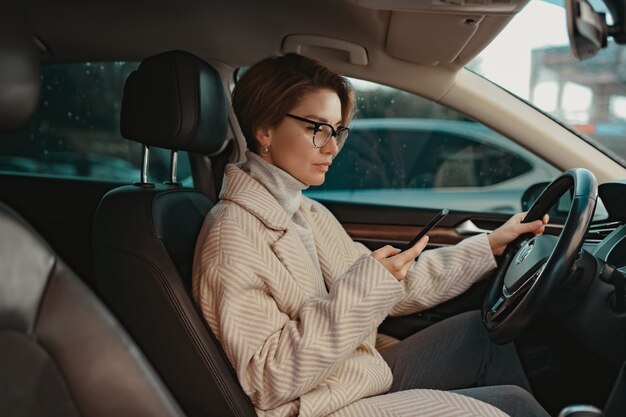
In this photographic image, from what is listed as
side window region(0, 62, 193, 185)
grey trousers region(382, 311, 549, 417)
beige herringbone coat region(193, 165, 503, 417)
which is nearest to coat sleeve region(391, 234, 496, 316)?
grey trousers region(382, 311, 549, 417)

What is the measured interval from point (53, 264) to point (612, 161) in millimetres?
1660

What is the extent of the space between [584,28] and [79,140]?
8.59ft

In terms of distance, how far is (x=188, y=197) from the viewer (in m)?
1.87

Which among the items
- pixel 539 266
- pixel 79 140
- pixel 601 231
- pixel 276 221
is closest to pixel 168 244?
pixel 276 221

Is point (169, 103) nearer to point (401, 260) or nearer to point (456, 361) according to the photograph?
point (401, 260)

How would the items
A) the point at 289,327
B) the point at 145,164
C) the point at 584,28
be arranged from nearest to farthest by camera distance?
the point at 584,28, the point at 289,327, the point at 145,164

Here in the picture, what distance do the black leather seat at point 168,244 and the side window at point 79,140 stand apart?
1278 mm

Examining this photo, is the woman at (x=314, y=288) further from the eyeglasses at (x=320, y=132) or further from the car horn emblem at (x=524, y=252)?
the car horn emblem at (x=524, y=252)

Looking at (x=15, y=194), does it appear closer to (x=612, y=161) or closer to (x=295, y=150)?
(x=295, y=150)

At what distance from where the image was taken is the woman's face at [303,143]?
176cm

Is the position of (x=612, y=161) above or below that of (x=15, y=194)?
above

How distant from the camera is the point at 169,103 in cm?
175

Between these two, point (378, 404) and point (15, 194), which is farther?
point (15, 194)

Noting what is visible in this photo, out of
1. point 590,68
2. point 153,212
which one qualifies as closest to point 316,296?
point 153,212
